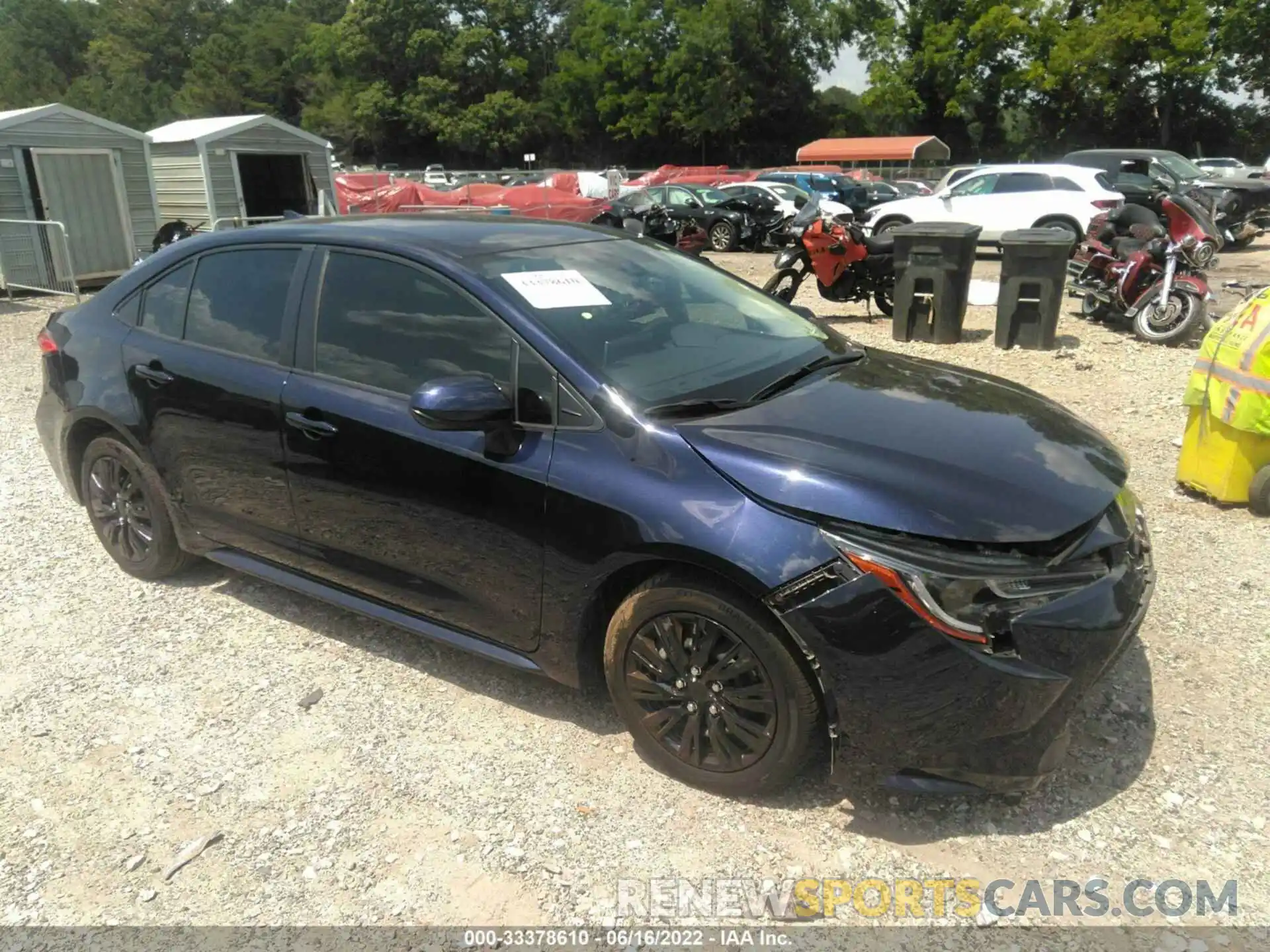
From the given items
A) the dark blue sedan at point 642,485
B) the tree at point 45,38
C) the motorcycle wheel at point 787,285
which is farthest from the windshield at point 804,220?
the tree at point 45,38

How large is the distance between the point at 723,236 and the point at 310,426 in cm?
1777

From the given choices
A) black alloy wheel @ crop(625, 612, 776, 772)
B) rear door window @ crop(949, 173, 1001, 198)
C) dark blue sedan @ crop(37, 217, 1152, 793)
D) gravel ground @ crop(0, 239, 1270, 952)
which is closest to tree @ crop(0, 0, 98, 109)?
rear door window @ crop(949, 173, 1001, 198)

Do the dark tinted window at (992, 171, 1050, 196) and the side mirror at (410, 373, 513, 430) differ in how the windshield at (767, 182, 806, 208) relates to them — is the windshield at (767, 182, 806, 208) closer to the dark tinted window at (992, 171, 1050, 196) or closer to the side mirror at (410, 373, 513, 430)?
the dark tinted window at (992, 171, 1050, 196)

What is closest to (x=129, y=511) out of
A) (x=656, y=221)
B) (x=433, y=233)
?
(x=433, y=233)

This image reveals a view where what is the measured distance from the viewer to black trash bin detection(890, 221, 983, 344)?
9211 mm

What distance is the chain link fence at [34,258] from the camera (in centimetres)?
1406

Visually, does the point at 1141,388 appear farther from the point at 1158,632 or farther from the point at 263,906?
the point at 263,906

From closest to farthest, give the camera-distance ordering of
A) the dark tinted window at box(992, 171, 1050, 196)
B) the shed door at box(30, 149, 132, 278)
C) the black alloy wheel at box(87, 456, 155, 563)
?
1. the black alloy wheel at box(87, 456, 155, 563)
2. the shed door at box(30, 149, 132, 278)
3. the dark tinted window at box(992, 171, 1050, 196)

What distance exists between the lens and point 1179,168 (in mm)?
18781

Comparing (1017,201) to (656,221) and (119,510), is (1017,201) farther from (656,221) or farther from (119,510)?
(119,510)

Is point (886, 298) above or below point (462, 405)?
below

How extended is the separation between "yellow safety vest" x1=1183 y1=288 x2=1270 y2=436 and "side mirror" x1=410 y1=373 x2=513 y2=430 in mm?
3743

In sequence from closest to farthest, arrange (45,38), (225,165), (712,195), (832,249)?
(832,249), (225,165), (712,195), (45,38)

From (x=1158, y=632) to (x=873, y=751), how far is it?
193cm
